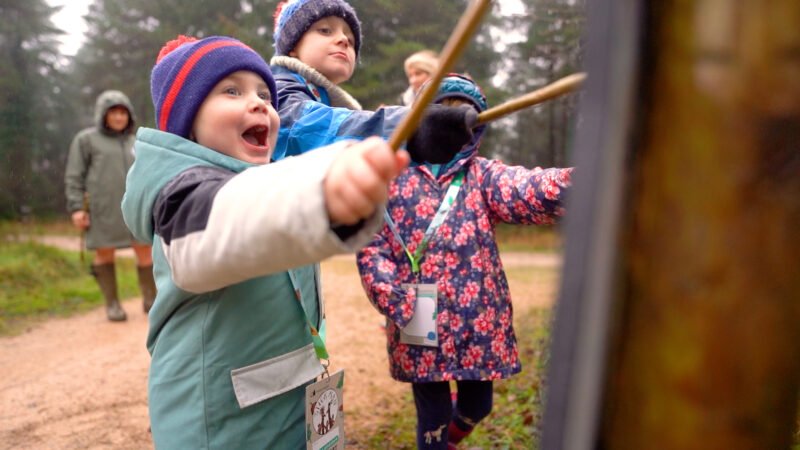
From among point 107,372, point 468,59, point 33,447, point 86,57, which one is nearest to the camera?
point 33,447

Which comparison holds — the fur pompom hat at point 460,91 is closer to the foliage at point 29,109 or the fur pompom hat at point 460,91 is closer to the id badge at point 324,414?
the id badge at point 324,414

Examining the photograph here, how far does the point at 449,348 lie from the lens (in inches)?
84.2

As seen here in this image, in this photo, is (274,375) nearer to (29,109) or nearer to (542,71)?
(542,71)

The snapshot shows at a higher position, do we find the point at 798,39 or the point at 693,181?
the point at 798,39

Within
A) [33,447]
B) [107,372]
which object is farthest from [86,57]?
[33,447]

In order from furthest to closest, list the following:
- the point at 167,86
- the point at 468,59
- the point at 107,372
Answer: the point at 468,59 < the point at 107,372 < the point at 167,86

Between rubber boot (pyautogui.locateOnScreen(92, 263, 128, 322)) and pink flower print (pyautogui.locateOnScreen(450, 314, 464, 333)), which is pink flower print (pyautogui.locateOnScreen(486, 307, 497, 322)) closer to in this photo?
pink flower print (pyautogui.locateOnScreen(450, 314, 464, 333))

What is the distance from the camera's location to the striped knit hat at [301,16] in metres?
2.13

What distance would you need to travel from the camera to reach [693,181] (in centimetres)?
66

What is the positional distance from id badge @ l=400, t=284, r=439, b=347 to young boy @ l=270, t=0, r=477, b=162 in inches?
29.2

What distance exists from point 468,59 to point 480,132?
8.34 ft

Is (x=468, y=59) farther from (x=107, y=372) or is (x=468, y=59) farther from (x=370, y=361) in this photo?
(x=107, y=372)

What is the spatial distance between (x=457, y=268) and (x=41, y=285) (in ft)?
22.4

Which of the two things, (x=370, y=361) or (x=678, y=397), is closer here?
(x=678, y=397)
